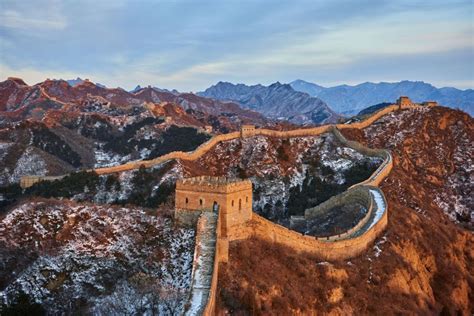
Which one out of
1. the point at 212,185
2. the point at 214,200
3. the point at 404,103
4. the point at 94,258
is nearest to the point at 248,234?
the point at 214,200

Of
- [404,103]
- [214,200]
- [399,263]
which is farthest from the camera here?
[404,103]

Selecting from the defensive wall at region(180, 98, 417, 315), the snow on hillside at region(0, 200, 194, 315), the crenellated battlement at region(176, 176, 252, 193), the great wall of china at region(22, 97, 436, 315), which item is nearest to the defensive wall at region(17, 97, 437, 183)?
the defensive wall at region(180, 98, 417, 315)

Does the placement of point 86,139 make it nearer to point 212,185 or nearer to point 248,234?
point 248,234

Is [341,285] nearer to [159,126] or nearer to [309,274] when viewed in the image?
[309,274]

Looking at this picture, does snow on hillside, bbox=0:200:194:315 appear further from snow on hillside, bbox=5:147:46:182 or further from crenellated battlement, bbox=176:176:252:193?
snow on hillside, bbox=5:147:46:182

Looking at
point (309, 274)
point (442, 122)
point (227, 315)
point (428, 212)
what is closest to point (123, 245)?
point (227, 315)

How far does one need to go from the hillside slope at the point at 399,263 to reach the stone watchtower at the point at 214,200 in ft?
5.61

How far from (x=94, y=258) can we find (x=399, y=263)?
2487 centimetres

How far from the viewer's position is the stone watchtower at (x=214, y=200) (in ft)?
96.1

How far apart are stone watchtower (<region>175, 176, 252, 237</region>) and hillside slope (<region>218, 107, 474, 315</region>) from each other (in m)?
1.71

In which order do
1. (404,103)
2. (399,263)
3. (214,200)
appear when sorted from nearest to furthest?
(214,200)
(399,263)
(404,103)

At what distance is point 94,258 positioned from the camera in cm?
2688

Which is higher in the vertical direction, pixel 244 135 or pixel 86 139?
pixel 244 135

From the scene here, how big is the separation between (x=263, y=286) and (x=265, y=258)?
3324mm
